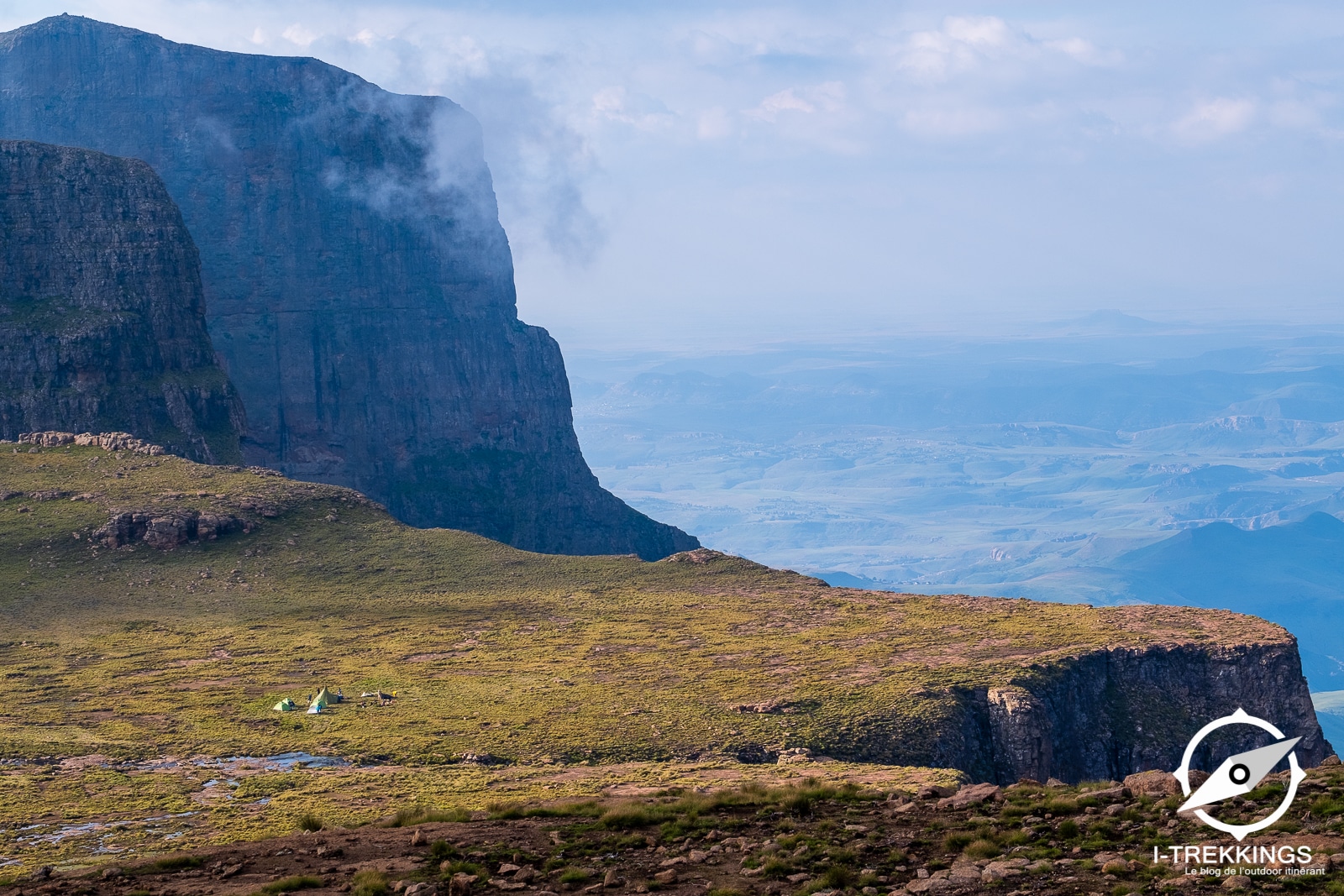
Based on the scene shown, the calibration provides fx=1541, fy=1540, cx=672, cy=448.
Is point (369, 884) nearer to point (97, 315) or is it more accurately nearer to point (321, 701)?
point (321, 701)

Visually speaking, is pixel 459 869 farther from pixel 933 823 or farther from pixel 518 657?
pixel 518 657

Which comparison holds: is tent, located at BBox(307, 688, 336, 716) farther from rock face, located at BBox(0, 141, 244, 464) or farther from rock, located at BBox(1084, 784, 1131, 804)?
rock face, located at BBox(0, 141, 244, 464)

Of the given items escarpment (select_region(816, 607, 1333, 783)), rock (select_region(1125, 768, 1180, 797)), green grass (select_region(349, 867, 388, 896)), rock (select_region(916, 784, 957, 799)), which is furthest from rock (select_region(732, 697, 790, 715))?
green grass (select_region(349, 867, 388, 896))

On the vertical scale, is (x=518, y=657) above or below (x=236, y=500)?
below

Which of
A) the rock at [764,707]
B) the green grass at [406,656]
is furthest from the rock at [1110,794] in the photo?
the rock at [764,707]

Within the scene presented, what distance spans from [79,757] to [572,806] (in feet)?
113

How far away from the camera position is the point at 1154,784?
49.6 metres

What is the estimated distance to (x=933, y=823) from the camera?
48.2 meters

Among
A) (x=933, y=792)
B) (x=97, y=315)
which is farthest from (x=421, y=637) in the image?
(x=97, y=315)

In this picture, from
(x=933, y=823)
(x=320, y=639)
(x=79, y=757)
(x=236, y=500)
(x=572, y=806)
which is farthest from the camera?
(x=236, y=500)

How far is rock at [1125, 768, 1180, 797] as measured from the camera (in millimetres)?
48250

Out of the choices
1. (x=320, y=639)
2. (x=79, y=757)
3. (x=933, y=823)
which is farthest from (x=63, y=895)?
(x=320, y=639)
